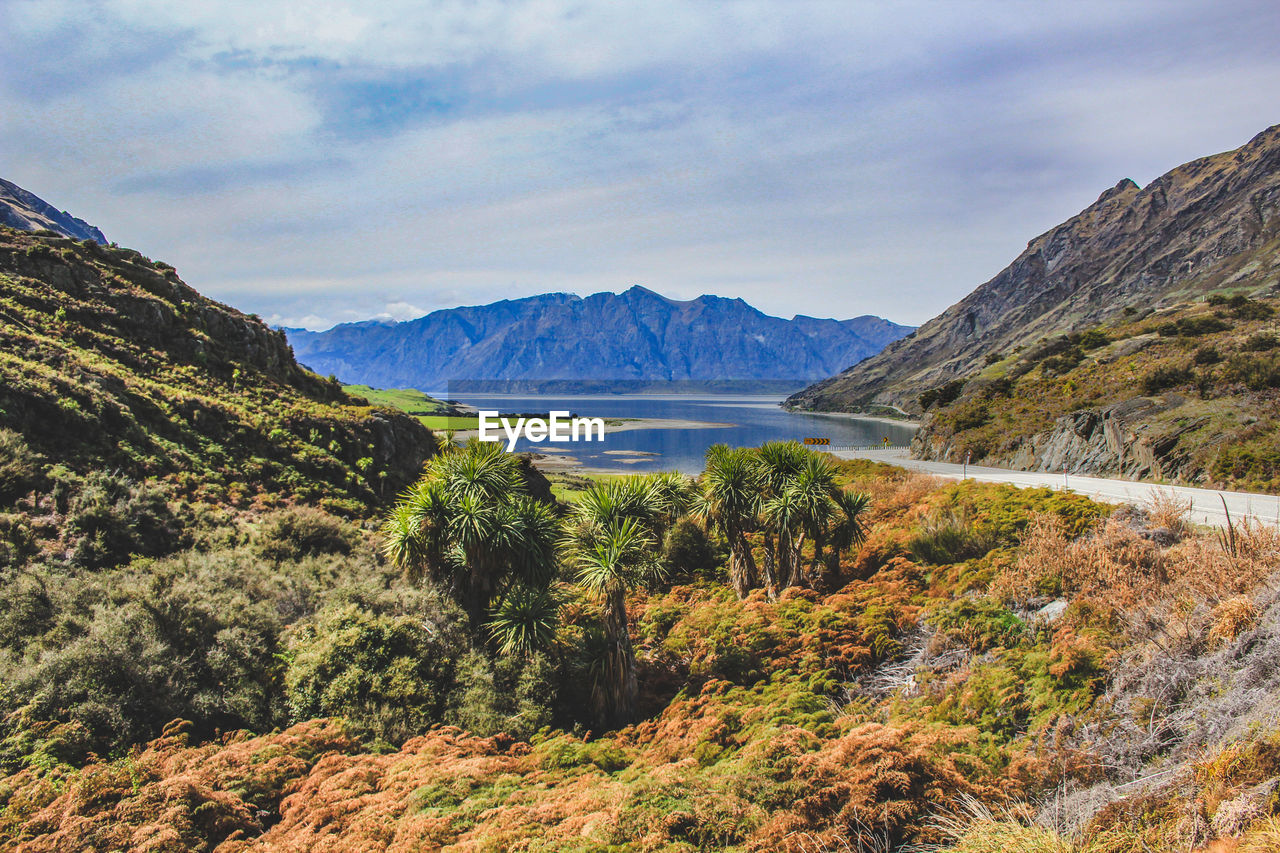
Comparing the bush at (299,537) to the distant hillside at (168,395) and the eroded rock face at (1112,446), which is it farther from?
the eroded rock face at (1112,446)

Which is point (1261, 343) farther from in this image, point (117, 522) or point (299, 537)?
point (117, 522)

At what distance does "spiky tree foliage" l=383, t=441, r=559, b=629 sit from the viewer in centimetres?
1426

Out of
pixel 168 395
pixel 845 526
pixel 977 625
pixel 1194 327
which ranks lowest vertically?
pixel 977 625

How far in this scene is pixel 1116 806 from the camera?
6.19 meters

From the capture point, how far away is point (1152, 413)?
3014cm

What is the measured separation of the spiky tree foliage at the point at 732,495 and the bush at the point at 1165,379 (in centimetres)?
3107

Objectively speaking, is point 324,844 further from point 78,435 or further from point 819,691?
point 78,435

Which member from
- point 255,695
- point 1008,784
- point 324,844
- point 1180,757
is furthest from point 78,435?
point 1180,757

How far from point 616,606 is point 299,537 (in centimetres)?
1182

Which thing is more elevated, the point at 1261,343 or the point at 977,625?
the point at 1261,343

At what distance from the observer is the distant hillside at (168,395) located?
2156cm

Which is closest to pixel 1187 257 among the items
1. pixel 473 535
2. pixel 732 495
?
pixel 732 495

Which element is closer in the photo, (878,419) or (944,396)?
(944,396)

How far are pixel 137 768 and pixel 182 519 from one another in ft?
43.1
